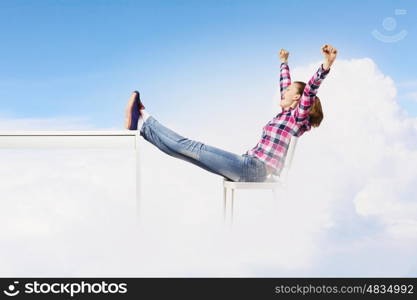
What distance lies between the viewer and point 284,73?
3.67 metres

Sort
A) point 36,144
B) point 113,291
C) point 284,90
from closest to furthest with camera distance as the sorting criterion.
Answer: point 113,291 → point 36,144 → point 284,90

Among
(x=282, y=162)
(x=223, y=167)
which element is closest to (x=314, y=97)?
(x=282, y=162)

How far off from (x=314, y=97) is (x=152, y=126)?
1075mm

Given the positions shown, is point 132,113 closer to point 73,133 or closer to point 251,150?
point 73,133

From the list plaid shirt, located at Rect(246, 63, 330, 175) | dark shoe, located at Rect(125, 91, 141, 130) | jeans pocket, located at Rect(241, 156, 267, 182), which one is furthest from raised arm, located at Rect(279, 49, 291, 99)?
dark shoe, located at Rect(125, 91, 141, 130)

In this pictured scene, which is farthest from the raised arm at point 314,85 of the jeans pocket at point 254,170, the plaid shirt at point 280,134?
the jeans pocket at point 254,170

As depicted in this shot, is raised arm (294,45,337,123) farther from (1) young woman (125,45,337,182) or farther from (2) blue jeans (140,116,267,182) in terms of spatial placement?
(2) blue jeans (140,116,267,182)

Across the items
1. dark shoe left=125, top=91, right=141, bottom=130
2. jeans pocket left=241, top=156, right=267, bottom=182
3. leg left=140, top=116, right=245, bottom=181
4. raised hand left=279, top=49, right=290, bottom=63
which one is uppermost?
raised hand left=279, top=49, right=290, bottom=63

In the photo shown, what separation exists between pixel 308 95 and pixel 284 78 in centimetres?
35

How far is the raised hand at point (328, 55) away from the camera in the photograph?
3.28m

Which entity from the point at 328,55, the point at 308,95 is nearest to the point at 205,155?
the point at 308,95

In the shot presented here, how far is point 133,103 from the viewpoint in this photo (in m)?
3.51

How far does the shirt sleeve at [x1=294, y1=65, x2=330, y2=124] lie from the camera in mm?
3287

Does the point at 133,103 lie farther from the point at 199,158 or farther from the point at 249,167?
the point at 249,167
